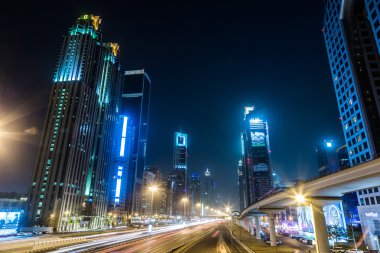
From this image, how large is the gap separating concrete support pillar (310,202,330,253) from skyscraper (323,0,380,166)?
4332cm

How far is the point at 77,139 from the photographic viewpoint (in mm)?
124625

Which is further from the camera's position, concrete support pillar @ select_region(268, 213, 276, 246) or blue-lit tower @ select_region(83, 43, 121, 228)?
Result: blue-lit tower @ select_region(83, 43, 121, 228)

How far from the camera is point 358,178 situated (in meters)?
24.1

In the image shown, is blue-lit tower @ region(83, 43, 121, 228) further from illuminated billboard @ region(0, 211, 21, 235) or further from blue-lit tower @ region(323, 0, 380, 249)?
blue-lit tower @ region(323, 0, 380, 249)

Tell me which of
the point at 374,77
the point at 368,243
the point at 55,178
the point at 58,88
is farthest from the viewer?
the point at 58,88

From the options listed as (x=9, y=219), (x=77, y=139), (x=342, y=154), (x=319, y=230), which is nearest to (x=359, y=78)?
(x=319, y=230)

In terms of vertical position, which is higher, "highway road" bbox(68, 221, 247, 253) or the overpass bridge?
the overpass bridge

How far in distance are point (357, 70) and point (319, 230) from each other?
2489 inches

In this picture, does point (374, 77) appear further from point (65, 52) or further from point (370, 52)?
point (65, 52)

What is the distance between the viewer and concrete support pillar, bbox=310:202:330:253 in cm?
3394

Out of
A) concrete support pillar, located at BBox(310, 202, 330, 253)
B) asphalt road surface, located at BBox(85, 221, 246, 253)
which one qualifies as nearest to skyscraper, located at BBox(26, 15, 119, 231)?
asphalt road surface, located at BBox(85, 221, 246, 253)

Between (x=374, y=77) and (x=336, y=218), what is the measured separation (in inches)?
1812

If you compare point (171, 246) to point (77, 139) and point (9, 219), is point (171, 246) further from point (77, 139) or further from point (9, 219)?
point (77, 139)

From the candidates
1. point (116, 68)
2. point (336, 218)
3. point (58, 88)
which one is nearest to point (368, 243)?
point (336, 218)
